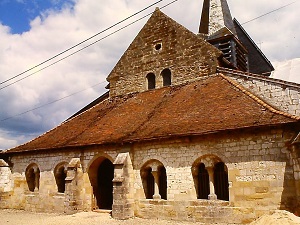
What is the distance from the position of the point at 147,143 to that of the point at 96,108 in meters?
6.54

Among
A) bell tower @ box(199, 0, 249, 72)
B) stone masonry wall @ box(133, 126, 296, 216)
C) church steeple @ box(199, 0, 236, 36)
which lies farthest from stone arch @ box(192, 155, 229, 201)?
church steeple @ box(199, 0, 236, 36)

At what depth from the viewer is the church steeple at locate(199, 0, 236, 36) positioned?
1979cm

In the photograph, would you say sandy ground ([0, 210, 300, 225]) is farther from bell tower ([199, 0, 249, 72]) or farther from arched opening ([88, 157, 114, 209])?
bell tower ([199, 0, 249, 72])

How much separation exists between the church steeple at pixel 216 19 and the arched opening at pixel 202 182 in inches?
407

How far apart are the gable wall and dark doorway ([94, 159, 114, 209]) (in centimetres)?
461

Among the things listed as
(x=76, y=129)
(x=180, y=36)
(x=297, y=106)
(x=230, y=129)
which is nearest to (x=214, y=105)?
(x=230, y=129)

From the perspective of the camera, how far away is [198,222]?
10.9 metres

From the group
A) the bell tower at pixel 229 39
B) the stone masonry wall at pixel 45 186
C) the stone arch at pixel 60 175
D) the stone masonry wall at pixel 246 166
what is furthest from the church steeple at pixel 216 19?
the stone arch at pixel 60 175

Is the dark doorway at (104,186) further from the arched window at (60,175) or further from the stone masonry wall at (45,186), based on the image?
the arched window at (60,175)

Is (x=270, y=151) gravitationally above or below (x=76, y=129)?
below

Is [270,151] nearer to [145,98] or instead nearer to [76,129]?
[145,98]

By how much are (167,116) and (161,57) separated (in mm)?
5194

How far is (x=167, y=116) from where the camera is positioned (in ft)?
43.1

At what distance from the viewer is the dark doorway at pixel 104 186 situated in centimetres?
1507
